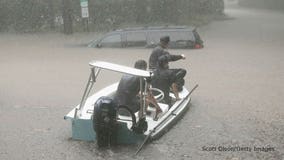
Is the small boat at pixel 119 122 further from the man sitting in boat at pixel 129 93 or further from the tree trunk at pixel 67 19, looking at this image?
the tree trunk at pixel 67 19

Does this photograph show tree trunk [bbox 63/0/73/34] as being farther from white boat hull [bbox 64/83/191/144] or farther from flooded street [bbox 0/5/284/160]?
white boat hull [bbox 64/83/191/144]

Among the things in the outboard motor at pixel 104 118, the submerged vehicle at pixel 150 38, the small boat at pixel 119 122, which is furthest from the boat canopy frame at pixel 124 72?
the submerged vehicle at pixel 150 38

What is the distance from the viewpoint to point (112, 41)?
22.5 m

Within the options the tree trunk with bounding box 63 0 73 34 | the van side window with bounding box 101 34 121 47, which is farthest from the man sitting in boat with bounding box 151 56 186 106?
the tree trunk with bounding box 63 0 73 34

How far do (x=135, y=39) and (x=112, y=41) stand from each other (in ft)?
3.30

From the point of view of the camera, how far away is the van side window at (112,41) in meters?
22.5

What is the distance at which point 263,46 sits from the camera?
76.9 feet

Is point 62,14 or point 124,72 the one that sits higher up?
point 124,72

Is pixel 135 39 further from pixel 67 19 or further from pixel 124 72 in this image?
pixel 124 72

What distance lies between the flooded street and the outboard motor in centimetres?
35

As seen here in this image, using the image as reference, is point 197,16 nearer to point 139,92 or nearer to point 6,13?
point 6,13

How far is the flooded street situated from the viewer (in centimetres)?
944

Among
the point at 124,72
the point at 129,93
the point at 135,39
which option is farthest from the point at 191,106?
the point at 135,39

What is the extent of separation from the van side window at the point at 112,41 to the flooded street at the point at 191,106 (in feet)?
1.84
